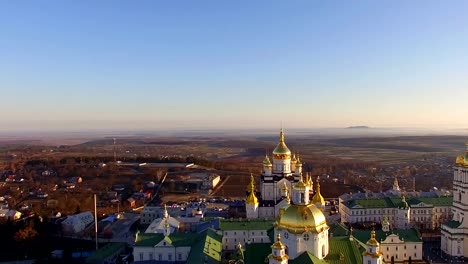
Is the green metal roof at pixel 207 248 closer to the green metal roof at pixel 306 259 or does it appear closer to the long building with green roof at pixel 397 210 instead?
the green metal roof at pixel 306 259

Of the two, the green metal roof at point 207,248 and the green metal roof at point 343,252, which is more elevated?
the green metal roof at point 343,252

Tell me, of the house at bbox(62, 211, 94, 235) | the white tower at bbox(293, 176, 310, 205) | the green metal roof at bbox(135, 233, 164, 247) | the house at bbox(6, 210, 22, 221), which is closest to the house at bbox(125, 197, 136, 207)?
the house at bbox(62, 211, 94, 235)

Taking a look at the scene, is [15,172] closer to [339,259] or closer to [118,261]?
[118,261]

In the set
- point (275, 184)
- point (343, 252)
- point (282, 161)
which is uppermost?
point (282, 161)

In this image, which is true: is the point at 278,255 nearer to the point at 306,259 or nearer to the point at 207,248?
the point at 306,259

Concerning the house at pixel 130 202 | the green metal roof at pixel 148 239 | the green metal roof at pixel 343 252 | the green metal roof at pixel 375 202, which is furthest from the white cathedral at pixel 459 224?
the house at pixel 130 202

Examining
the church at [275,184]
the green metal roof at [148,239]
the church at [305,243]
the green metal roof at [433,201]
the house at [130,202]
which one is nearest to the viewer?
the church at [305,243]

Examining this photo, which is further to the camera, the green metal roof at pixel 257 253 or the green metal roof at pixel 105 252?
the green metal roof at pixel 105 252

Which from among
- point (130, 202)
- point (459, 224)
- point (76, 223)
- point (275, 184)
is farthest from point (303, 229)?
point (130, 202)
